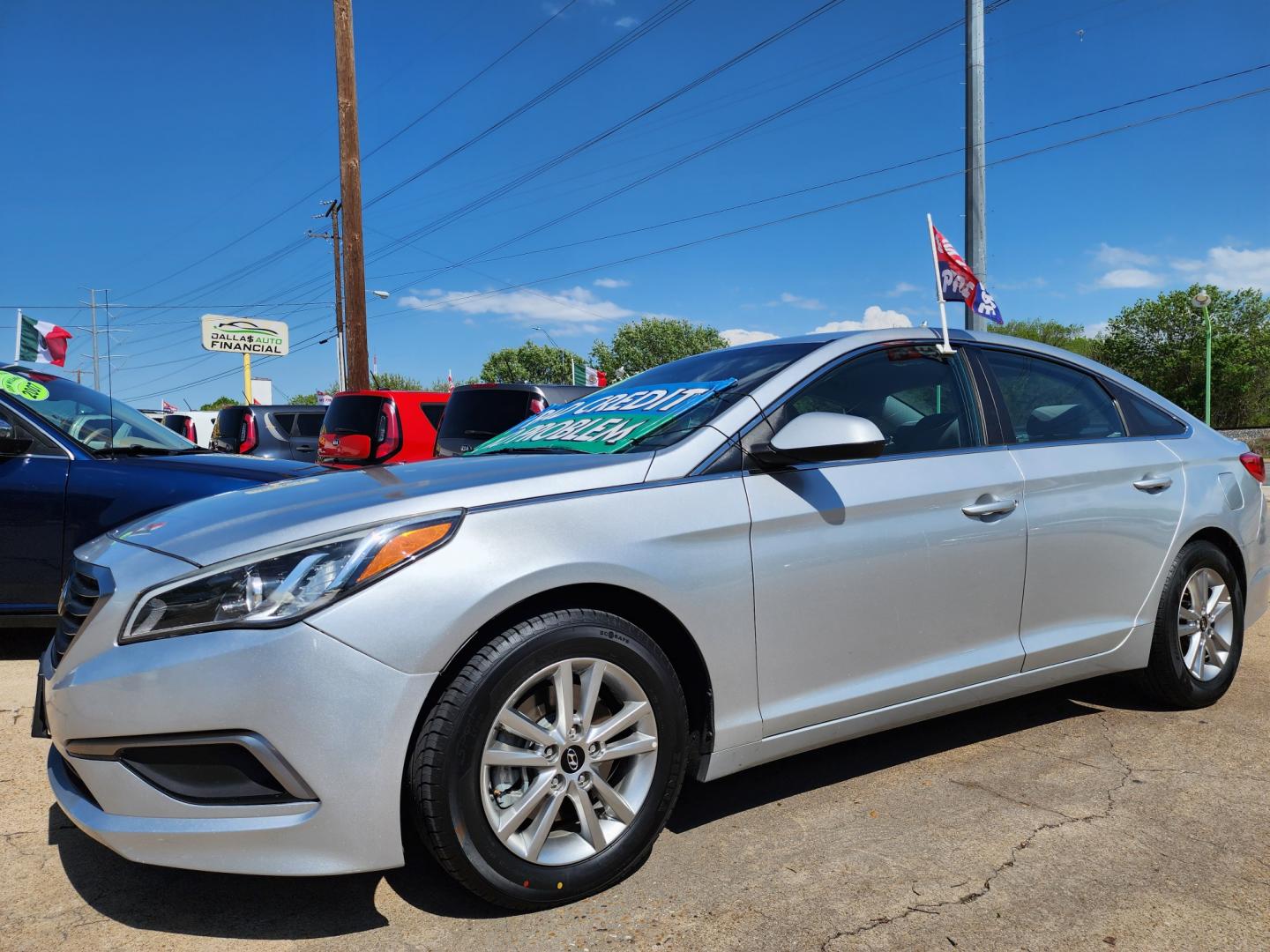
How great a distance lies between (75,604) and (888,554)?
91.7 inches

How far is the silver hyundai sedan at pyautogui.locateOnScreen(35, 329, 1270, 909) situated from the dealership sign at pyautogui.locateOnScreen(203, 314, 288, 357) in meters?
48.7

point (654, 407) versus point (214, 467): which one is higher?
point (654, 407)

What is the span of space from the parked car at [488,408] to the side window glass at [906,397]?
168 inches

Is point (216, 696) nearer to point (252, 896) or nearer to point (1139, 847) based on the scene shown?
point (252, 896)

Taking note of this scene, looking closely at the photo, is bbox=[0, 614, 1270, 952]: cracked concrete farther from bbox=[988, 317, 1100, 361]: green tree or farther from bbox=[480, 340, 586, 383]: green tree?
bbox=[480, 340, 586, 383]: green tree

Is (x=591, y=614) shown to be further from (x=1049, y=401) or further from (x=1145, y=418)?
(x=1145, y=418)

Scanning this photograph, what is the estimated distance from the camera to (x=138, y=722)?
2109mm

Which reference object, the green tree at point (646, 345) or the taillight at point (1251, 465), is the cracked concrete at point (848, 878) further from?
the green tree at point (646, 345)

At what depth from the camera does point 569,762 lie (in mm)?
2352

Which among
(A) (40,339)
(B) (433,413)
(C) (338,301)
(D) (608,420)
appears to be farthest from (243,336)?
(D) (608,420)

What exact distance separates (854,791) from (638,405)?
1.50 metres

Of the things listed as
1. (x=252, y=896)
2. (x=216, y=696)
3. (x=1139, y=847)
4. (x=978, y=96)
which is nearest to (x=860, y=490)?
(x=1139, y=847)

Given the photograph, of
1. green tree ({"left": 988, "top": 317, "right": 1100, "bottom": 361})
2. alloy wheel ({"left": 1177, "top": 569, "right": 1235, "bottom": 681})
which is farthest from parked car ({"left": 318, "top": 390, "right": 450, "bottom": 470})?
green tree ({"left": 988, "top": 317, "right": 1100, "bottom": 361})

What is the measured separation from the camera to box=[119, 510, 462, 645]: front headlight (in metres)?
2.12
